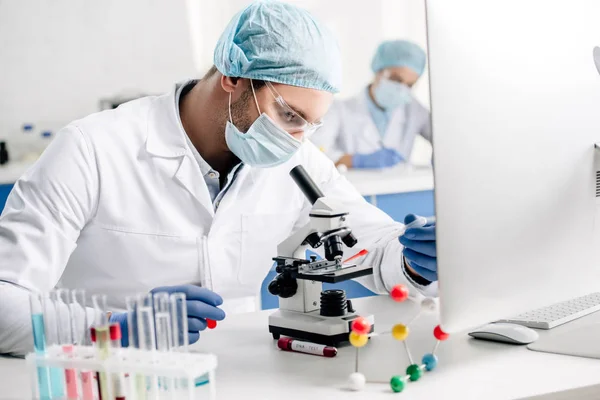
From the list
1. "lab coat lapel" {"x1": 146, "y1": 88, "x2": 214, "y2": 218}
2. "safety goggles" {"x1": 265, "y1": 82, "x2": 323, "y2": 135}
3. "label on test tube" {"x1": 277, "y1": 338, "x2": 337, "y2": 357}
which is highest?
"safety goggles" {"x1": 265, "y1": 82, "x2": 323, "y2": 135}

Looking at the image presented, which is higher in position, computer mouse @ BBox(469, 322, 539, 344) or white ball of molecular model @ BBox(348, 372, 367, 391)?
white ball of molecular model @ BBox(348, 372, 367, 391)

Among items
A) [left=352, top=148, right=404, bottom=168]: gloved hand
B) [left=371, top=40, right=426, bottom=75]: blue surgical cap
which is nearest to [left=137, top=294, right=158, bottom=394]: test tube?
[left=352, top=148, right=404, bottom=168]: gloved hand

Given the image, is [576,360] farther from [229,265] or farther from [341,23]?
[341,23]

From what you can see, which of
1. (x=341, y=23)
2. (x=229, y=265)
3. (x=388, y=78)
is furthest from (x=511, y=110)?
(x=341, y=23)

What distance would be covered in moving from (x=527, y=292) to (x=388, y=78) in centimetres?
369

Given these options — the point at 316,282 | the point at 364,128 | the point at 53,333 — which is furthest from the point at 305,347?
the point at 364,128

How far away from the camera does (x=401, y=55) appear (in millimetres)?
4684

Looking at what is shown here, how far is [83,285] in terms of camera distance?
178 cm

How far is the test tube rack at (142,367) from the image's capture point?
100cm

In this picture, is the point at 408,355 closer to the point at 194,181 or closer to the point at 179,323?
the point at 179,323

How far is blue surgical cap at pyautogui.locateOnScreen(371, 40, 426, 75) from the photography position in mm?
4664

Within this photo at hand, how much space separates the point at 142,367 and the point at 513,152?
629 millimetres

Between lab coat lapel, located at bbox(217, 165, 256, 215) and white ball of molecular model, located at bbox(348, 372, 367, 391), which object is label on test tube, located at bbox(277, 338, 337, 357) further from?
lab coat lapel, located at bbox(217, 165, 256, 215)

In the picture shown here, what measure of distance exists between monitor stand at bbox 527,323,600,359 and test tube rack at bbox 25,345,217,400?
612 millimetres
